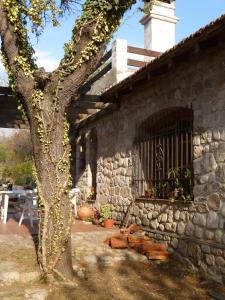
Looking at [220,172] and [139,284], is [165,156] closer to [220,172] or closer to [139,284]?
[220,172]

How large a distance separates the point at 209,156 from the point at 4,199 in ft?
16.7

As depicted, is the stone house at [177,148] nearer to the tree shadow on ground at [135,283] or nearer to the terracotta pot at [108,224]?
the terracotta pot at [108,224]

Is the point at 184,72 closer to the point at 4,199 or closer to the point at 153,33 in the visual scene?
the point at 153,33

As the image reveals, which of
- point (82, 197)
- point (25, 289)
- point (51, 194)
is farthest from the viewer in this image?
point (82, 197)

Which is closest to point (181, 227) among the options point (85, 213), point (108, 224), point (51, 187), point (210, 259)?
point (210, 259)

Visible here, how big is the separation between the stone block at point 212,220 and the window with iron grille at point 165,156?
0.58m

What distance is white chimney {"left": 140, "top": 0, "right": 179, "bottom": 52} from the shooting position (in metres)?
10.1

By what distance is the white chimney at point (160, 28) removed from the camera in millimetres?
10076

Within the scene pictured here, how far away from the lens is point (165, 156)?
22.8 ft

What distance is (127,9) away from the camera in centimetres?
521

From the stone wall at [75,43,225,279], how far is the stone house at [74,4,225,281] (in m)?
0.01

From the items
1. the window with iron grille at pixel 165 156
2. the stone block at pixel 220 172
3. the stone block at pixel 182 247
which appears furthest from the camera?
→ the window with iron grille at pixel 165 156

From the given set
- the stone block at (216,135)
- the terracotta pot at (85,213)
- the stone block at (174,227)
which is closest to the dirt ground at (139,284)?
the stone block at (174,227)

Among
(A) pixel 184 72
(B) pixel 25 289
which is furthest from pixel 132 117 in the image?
(B) pixel 25 289
